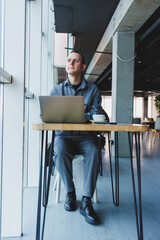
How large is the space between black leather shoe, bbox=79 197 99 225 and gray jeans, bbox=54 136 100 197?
59 millimetres

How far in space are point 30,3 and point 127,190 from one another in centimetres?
229

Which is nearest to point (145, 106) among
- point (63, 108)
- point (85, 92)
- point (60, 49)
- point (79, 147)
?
point (60, 49)

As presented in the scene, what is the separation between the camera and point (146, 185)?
2.43 meters

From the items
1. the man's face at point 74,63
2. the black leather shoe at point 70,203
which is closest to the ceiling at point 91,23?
the man's face at point 74,63

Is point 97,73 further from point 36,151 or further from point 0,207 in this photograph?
point 0,207

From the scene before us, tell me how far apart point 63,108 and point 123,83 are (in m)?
3.40

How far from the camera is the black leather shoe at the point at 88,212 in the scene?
1.49 meters

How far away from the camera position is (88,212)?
1.52 m

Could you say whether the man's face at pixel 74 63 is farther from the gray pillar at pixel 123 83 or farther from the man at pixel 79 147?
the gray pillar at pixel 123 83

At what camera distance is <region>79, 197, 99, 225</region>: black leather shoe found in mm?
1485

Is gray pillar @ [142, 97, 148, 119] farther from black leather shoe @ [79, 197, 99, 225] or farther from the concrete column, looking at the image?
black leather shoe @ [79, 197, 99, 225]

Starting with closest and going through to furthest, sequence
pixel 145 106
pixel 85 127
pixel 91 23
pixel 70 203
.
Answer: pixel 85 127 → pixel 70 203 → pixel 91 23 → pixel 145 106

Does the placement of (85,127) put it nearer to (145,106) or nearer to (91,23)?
(91,23)

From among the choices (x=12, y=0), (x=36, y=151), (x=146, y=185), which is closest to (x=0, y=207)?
(x=36, y=151)
